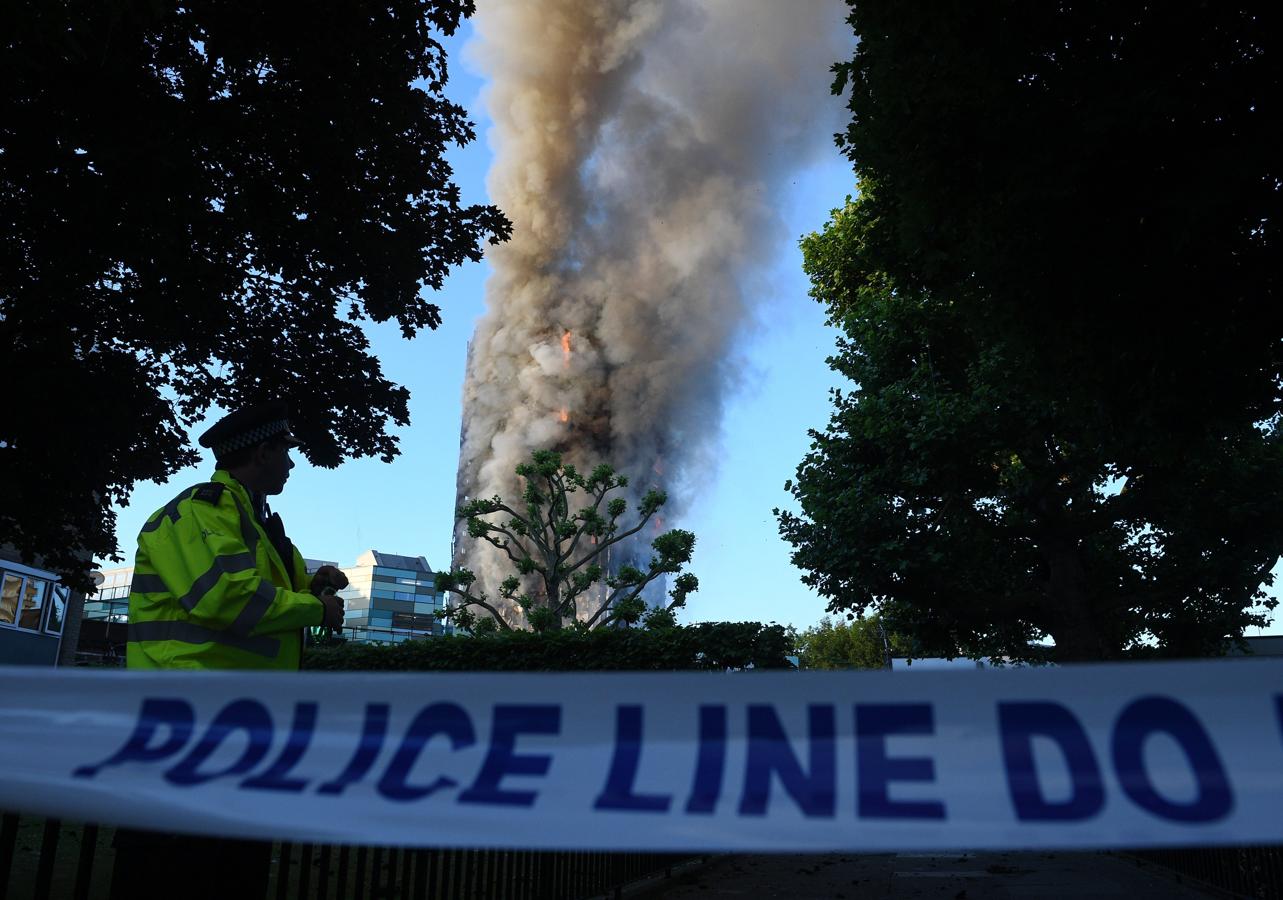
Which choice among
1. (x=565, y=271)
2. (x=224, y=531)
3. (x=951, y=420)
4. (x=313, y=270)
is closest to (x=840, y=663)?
(x=565, y=271)

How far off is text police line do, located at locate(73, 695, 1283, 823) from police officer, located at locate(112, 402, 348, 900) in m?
0.50

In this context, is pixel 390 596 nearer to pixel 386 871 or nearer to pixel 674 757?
pixel 386 871

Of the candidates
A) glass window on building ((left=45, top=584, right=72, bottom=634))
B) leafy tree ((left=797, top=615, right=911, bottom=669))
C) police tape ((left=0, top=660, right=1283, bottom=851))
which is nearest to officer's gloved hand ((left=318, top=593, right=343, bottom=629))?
police tape ((left=0, top=660, right=1283, bottom=851))

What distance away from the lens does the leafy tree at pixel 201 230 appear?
8.85 m

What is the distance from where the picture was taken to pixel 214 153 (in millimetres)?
10078

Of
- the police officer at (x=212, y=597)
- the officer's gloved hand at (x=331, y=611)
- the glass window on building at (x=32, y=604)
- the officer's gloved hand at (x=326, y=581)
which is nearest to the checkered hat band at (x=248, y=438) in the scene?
the police officer at (x=212, y=597)

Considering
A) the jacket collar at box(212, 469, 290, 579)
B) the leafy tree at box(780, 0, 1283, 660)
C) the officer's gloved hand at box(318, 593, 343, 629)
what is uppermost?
the leafy tree at box(780, 0, 1283, 660)

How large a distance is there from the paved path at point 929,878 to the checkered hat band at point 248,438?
6759 mm

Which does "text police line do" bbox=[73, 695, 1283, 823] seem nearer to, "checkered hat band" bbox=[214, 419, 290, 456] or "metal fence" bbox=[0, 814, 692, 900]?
"metal fence" bbox=[0, 814, 692, 900]

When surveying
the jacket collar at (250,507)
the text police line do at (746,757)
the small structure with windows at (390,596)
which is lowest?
the text police line do at (746,757)

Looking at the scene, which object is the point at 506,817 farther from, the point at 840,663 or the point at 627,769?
the point at 840,663

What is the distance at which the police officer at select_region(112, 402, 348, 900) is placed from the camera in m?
2.96

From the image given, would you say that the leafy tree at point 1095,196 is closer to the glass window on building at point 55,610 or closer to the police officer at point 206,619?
the police officer at point 206,619

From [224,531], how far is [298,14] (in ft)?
26.5
